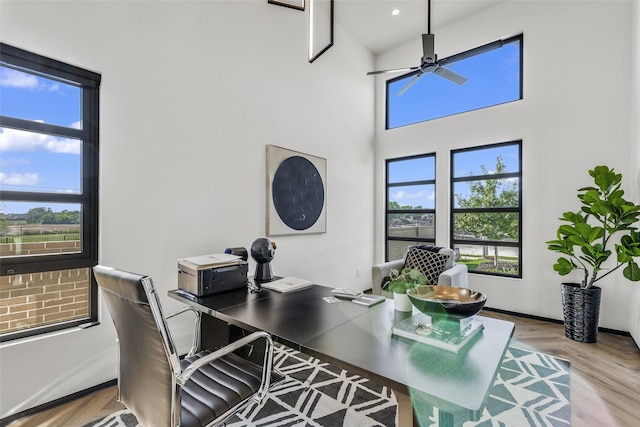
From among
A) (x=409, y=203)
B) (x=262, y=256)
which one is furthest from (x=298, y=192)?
(x=409, y=203)

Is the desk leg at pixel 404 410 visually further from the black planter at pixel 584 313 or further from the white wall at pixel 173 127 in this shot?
the black planter at pixel 584 313

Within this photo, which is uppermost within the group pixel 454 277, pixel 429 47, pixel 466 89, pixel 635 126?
pixel 466 89

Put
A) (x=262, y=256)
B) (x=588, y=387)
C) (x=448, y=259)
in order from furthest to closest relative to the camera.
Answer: (x=448, y=259)
(x=262, y=256)
(x=588, y=387)

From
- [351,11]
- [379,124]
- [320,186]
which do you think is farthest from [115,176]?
[379,124]

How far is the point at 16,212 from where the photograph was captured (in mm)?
1847

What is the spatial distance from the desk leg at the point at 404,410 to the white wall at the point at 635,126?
3205 mm

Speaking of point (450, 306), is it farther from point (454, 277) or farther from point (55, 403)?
point (55, 403)

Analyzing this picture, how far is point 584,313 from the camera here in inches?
118

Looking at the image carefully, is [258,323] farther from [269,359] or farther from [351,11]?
[351,11]

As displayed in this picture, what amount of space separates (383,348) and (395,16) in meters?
4.47

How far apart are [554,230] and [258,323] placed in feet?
12.3

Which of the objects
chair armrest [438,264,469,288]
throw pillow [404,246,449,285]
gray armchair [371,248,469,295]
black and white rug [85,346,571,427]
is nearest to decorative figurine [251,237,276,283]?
black and white rug [85,346,571,427]

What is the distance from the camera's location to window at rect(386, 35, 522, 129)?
157 inches

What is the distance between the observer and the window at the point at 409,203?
4.62 meters
